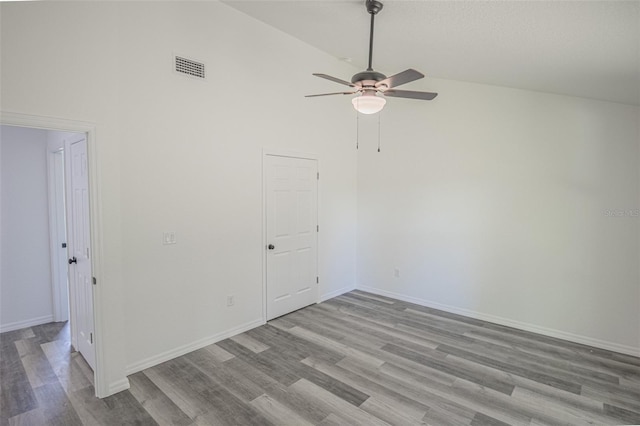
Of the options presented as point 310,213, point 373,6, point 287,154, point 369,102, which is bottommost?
point 310,213

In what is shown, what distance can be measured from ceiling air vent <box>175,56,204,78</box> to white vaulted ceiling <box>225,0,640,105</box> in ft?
2.66

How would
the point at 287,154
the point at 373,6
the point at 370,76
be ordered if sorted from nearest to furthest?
1. the point at 370,76
2. the point at 373,6
3. the point at 287,154

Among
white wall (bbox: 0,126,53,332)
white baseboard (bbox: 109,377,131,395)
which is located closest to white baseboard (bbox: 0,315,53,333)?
white wall (bbox: 0,126,53,332)

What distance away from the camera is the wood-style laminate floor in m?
2.42

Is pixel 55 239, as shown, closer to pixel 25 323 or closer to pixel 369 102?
pixel 25 323

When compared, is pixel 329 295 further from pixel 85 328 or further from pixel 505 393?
pixel 85 328

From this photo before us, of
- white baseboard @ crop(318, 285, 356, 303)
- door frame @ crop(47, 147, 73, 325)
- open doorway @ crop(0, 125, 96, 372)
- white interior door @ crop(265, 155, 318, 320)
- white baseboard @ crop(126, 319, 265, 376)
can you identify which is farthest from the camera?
white baseboard @ crop(318, 285, 356, 303)

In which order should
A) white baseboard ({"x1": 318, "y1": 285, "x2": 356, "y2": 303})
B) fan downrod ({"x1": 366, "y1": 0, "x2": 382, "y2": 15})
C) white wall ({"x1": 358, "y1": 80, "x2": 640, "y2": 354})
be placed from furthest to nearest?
white baseboard ({"x1": 318, "y1": 285, "x2": 356, "y2": 303}) < white wall ({"x1": 358, "y1": 80, "x2": 640, "y2": 354}) < fan downrod ({"x1": 366, "y1": 0, "x2": 382, "y2": 15})

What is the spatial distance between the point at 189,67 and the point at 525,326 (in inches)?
192

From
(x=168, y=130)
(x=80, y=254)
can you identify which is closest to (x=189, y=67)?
(x=168, y=130)

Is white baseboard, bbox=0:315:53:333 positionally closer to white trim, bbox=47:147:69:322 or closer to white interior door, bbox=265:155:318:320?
white trim, bbox=47:147:69:322

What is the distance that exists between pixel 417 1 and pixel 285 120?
2.17m

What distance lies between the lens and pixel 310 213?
470cm

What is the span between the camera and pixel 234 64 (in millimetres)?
3600
